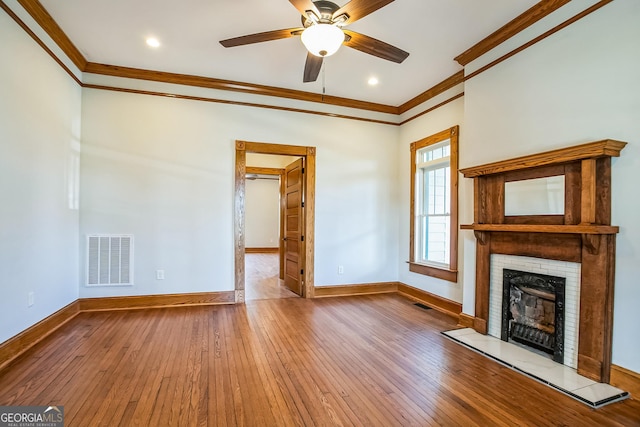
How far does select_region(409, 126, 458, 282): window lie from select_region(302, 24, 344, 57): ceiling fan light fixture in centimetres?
249

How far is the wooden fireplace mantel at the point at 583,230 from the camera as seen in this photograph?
2326 mm

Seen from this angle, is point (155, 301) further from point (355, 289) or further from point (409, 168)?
point (409, 168)

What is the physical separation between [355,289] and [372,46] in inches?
145

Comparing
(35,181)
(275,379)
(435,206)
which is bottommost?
(275,379)

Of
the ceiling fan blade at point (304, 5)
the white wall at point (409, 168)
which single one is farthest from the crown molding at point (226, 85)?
the ceiling fan blade at point (304, 5)

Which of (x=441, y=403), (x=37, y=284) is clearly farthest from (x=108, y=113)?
(x=441, y=403)

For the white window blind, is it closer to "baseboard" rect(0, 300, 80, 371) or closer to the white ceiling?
the white ceiling

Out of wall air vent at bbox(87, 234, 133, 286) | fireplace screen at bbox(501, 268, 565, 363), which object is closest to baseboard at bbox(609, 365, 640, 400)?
fireplace screen at bbox(501, 268, 565, 363)

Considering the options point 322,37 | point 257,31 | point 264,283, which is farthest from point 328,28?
point 264,283

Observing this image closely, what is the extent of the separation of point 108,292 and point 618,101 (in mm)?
5678

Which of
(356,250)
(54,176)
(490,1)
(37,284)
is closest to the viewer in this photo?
(490,1)

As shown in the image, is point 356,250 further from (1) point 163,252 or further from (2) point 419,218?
(1) point 163,252

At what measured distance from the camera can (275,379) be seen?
2387 millimetres

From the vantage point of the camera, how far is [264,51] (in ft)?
11.7
